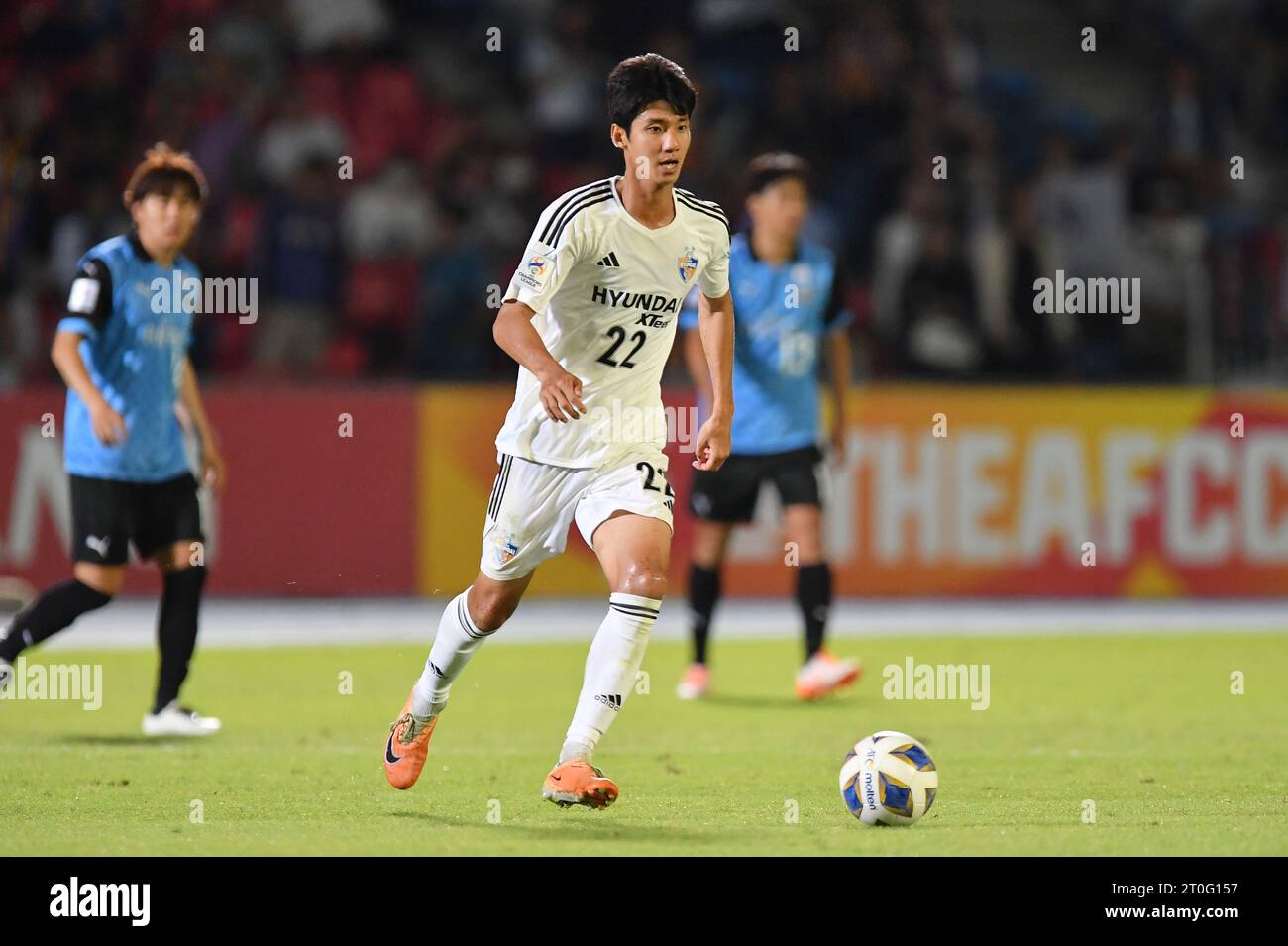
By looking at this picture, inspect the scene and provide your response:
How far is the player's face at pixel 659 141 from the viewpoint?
6.27 m

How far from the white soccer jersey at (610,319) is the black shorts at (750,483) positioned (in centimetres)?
361

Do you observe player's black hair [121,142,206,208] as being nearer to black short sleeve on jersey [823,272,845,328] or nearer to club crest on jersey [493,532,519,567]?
club crest on jersey [493,532,519,567]

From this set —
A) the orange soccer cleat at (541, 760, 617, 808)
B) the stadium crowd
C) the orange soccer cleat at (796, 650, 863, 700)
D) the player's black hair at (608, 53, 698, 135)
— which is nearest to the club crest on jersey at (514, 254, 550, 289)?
the player's black hair at (608, 53, 698, 135)

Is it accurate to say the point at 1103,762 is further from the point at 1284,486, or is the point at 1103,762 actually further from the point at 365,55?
the point at 365,55

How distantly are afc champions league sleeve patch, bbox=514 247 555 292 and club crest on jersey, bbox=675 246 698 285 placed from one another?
518mm

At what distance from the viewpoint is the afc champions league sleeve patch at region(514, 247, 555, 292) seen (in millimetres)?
6246

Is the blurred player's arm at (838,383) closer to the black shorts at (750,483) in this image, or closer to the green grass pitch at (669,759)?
the black shorts at (750,483)

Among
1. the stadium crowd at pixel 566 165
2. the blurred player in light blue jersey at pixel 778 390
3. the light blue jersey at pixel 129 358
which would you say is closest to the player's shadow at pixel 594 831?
the light blue jersey at pixel 129 358

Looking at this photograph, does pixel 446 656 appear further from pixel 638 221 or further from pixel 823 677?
pixel 823 677

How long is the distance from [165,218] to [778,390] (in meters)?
3.44


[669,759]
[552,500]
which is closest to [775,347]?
[669,759]

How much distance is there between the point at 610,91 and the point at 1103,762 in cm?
341

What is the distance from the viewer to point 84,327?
8430 millimetres
